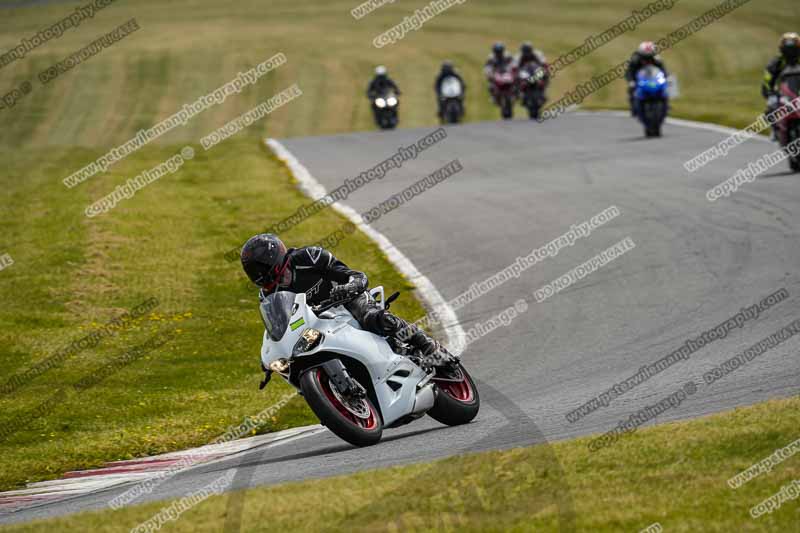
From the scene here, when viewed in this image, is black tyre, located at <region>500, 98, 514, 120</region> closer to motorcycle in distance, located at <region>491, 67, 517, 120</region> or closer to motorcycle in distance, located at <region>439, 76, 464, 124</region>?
motorcycle in distance, located at <region>491, 67, 517, 120</region>

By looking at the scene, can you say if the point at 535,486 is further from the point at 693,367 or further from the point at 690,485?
the point at 693,367

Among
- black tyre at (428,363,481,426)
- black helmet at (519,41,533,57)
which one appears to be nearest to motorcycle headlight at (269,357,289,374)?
black tyre at (428,363,481,426)

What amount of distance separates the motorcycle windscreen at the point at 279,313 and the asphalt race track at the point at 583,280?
0.92 metres

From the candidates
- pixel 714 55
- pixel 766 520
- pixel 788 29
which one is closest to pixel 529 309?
pixel 766 520

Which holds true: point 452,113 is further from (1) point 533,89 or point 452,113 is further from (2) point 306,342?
(2) point 306,342

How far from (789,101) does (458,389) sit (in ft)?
37.0

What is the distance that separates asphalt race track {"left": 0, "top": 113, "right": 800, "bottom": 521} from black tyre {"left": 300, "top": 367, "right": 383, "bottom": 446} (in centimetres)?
13

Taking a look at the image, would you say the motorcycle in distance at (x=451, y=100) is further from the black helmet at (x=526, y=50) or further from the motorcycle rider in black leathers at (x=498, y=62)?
the black helmet at (x=526, y=50)

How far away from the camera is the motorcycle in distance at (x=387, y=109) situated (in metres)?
35.8

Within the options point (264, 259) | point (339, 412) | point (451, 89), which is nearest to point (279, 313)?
point (264, 259)

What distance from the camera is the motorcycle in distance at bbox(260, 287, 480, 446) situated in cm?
817

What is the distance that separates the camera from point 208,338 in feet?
46.2

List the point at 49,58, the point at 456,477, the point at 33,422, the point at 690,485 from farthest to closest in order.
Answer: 1. the point at 49,58
2. the point at 33,422
3. the point at 456,477
4. the point at 690,485

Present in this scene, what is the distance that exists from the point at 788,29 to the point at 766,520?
179ft
